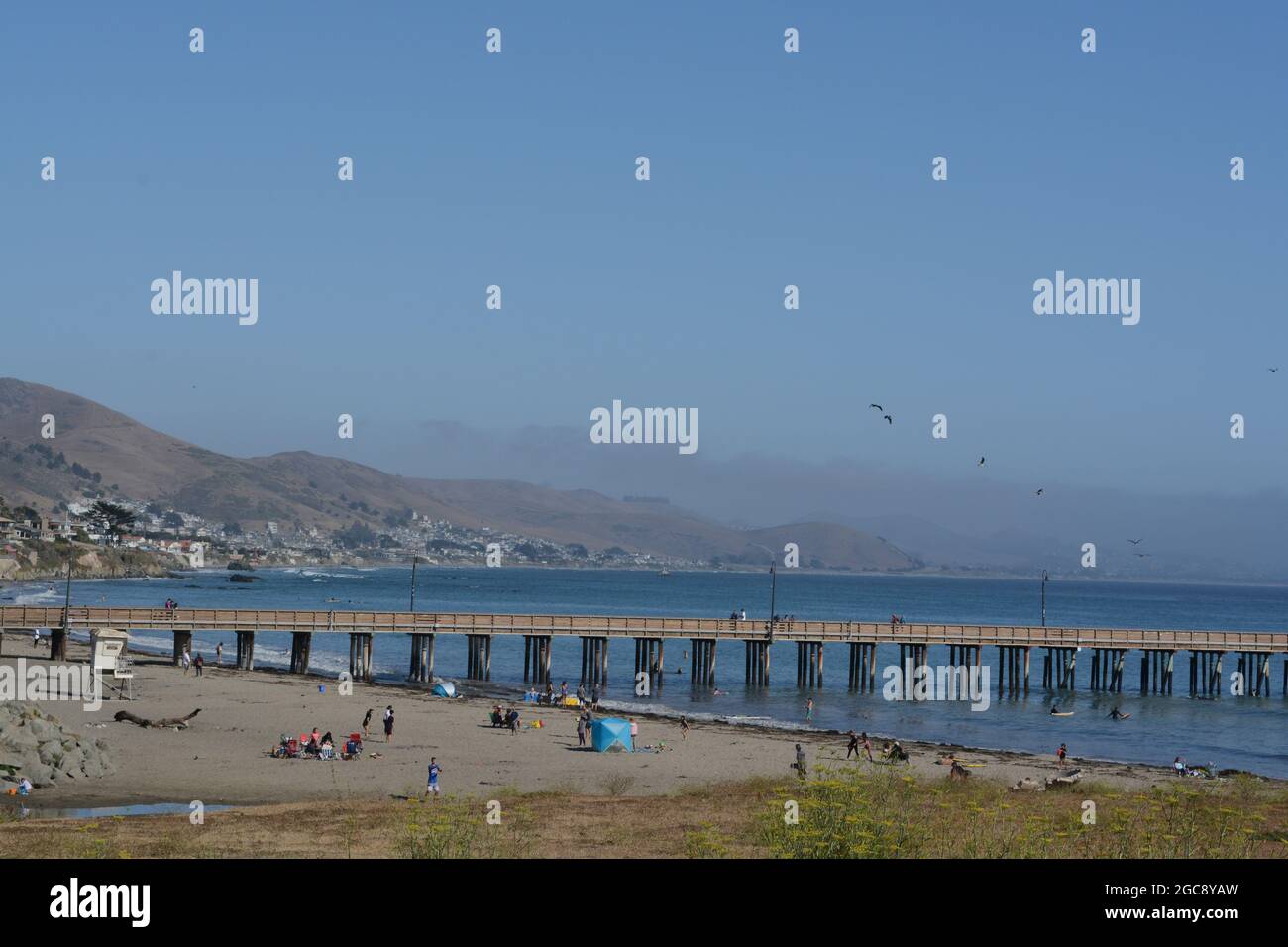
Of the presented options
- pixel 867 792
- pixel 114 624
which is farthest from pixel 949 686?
pixel 867 792

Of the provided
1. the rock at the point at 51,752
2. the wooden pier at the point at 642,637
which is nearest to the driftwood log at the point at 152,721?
the rock at the point at 51,752

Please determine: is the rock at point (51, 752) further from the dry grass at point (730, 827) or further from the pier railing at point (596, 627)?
the pier railing at point (596, 627)

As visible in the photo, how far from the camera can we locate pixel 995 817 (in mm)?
26828

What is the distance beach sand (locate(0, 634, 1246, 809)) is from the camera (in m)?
35.8

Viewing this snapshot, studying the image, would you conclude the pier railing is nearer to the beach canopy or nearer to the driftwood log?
the driftwood log

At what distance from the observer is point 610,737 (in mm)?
46344

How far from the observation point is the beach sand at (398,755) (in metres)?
35.8

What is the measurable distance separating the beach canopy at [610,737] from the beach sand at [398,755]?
57cm

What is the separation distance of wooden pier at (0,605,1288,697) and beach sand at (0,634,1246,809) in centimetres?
643

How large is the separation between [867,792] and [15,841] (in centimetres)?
1475

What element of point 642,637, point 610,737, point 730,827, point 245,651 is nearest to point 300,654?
point 245,651

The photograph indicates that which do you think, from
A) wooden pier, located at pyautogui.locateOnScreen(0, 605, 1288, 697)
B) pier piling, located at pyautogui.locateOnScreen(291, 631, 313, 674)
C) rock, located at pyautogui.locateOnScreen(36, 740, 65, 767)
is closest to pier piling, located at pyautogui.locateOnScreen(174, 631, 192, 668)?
wooden pier, located at pyautogui.locateOnScreen(0, 605, 1288, 697)

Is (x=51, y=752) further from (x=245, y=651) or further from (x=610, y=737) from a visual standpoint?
(x=245, y=651)
